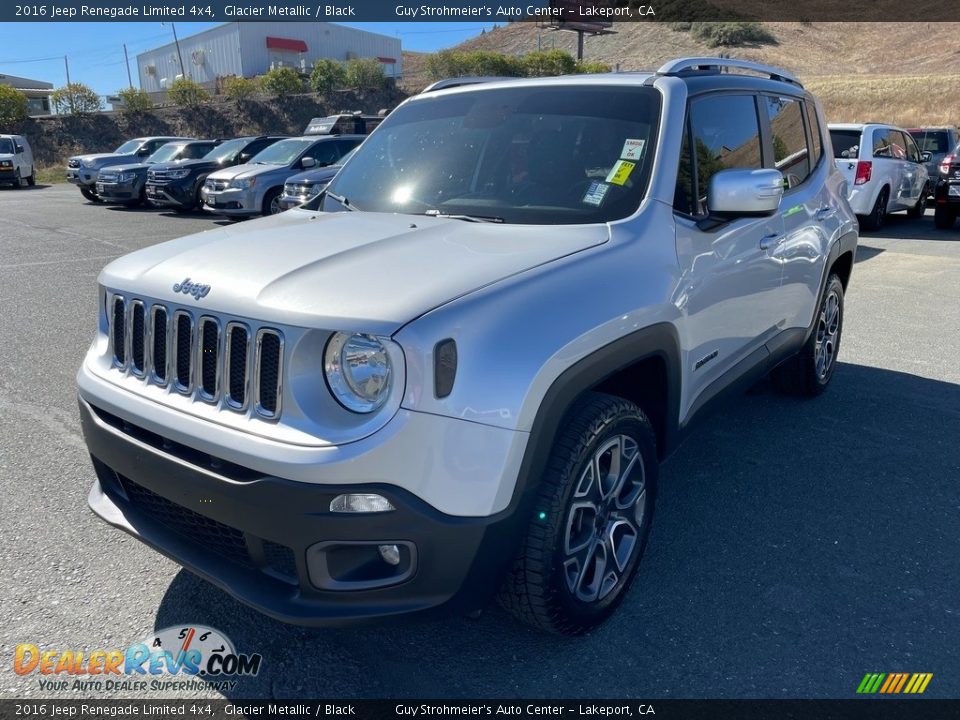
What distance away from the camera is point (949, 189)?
1234 cm

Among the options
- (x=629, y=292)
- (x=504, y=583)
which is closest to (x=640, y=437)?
(x=629, y=292)

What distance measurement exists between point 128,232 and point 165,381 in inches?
508

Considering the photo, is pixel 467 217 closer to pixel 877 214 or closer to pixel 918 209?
pixel 877 214

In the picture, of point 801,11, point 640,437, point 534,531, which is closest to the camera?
point 534,531

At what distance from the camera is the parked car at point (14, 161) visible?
25906mm

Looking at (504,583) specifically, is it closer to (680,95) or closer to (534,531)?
(534,531)

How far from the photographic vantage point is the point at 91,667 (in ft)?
8.40

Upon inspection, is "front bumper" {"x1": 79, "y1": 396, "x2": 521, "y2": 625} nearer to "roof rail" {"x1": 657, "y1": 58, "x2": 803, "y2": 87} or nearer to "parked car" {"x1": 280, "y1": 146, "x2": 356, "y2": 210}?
"roof rail" {"x1": 657, "y1": 58, "x2": 803, "y2": 87}

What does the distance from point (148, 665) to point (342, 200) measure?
83.8 inches

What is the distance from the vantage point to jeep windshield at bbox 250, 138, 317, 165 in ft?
49.3

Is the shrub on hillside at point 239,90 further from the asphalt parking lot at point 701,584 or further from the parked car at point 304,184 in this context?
the asphalt parking lot at point 701,584

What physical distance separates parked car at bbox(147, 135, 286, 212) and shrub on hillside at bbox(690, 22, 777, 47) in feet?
194

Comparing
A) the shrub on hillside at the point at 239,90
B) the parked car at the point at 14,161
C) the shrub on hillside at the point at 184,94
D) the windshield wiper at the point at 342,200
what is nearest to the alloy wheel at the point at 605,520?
the windshield wiper at the point at 342,200

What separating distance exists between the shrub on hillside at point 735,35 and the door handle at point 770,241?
6960cm
